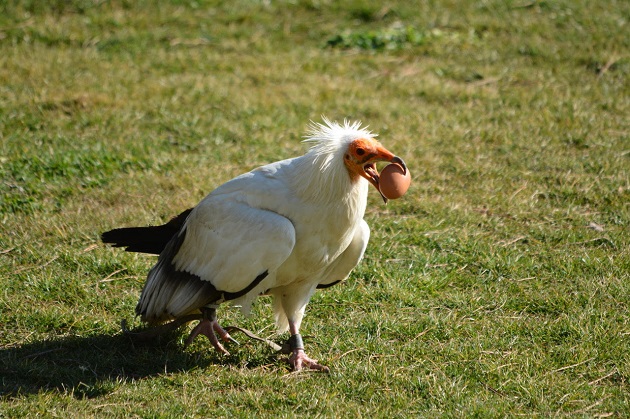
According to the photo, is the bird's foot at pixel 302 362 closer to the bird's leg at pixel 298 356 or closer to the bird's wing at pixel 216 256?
the bird's leg at pixel 298 356

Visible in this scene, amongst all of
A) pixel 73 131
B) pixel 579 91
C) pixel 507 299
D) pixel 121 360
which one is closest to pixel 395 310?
pixel 507 299

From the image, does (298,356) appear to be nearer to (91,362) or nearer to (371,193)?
(91,362)

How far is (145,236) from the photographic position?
4805 mm

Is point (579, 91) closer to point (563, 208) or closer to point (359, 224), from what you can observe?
point (563, 208)

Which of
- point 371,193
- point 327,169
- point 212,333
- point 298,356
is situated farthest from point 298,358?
point 371,193

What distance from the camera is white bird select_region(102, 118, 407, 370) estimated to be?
13.8 feet

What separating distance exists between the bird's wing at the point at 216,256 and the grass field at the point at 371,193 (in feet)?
1.15


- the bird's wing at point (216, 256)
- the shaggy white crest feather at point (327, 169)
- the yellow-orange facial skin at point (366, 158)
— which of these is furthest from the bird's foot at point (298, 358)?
the yellow-orange facial skin at point (366, 158)

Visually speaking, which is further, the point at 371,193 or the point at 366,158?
the point at 371,193

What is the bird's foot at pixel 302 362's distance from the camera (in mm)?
4418

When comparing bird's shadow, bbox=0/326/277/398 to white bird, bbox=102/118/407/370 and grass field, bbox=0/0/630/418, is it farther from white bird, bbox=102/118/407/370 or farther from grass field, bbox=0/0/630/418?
white bird, bbox=102/118/407/370

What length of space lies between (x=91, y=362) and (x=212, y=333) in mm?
671

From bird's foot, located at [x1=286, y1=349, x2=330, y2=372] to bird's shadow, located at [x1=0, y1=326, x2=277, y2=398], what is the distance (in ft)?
0.55

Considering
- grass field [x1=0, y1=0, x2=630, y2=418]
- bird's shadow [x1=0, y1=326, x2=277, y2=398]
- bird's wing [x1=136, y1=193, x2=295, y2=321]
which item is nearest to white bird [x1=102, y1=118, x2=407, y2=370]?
bird's wing [x1=136, y1=193, x2=295, y2=321]
